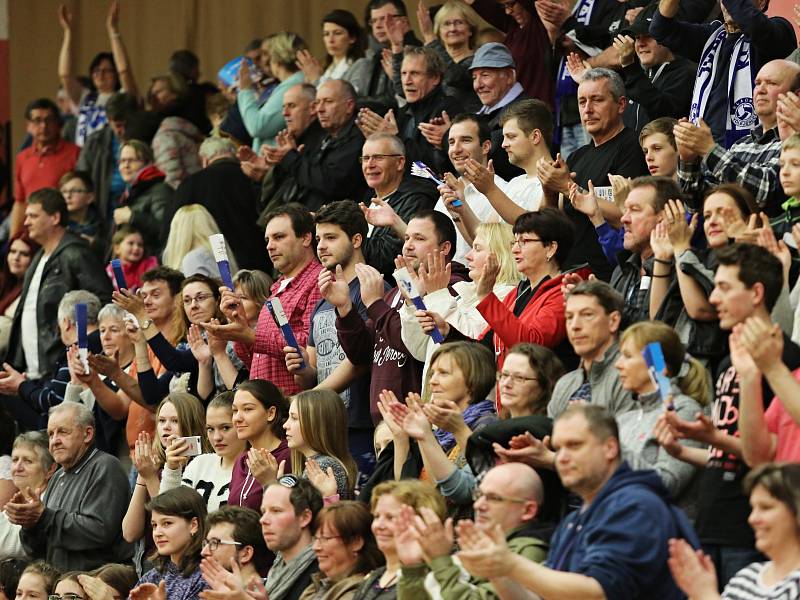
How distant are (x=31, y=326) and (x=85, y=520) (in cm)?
256

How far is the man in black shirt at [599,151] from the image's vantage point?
6.84 metres

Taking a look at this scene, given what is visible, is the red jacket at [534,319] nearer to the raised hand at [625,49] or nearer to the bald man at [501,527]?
the bald man at [501,527]

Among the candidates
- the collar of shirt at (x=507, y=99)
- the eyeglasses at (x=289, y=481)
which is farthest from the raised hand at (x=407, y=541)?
the collar of shirt at (x=507, y=99)

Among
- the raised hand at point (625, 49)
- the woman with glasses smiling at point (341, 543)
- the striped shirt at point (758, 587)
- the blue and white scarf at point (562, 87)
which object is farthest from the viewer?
the blue and white scarf at point (562, 87)

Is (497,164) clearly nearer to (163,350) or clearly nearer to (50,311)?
(163,350)

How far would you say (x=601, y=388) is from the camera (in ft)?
17.7

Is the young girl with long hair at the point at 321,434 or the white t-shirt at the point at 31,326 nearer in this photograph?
the young girl with long hair at the point at 321,434

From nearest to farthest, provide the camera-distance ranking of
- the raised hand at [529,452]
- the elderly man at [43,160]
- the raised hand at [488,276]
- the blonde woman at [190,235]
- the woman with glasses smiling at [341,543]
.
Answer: the raised hand at [529,452] → the woman with glasses smiling at [341,543] → the raised hand at [488,276] → the blonde woman at [190,235] → the elderly man at [43,160]

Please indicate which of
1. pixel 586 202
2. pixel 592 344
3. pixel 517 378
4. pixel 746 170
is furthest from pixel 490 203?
pixel 592 344

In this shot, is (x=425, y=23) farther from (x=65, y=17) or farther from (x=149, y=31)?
(x=65, y=17)

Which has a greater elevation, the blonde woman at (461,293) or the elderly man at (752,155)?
the elderly man at (752,155)

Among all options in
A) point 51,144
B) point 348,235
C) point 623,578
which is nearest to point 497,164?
point 348,235

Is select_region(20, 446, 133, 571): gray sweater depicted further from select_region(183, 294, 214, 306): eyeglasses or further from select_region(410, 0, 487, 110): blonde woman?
select_region(410, 0, 487, 110): blonde woman

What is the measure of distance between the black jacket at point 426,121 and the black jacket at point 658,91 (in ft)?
3.25
